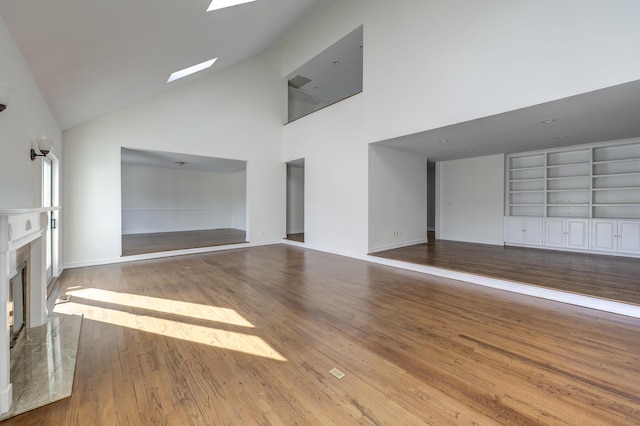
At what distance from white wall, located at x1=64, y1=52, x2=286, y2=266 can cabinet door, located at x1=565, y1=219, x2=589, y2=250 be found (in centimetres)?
677

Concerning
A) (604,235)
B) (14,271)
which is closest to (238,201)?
(14,271)

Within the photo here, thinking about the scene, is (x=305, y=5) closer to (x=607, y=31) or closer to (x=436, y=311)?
(x=607, y=31)

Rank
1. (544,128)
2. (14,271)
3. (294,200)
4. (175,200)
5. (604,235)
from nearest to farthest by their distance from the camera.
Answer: (14,271) → (544,128) → (604,235) → (294,200) → (175,200)

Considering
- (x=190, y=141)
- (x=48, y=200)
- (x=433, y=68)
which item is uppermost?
(x=433, y=68)

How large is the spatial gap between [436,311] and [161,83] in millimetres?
5637

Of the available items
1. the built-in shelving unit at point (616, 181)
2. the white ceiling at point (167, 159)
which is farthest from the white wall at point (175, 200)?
the built-in shelving unit at point (616, 181)

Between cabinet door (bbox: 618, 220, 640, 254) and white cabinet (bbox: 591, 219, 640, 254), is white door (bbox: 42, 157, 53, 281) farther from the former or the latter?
cabinet door (bbox: 618, 220, 640, 254)

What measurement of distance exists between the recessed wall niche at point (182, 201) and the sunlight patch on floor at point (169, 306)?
3.91 m

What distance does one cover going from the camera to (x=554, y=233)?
5961 mm

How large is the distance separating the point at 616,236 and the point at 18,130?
29.4ft

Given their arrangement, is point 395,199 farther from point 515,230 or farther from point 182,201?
point 182,201

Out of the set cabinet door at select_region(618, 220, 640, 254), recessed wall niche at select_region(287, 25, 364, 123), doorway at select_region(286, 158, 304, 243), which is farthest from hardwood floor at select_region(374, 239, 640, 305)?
recessed wall niche at select_region(287, 25, 364, 123)

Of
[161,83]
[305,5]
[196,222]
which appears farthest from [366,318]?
[196,222]

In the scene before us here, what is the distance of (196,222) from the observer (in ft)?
32.9
